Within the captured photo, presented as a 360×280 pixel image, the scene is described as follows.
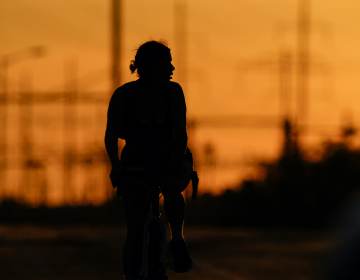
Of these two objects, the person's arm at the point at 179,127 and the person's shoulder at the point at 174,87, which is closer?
the person's arm at the point at 179,127

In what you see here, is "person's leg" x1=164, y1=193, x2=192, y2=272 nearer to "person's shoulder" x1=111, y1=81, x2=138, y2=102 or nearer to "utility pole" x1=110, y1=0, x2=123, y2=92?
"person's shoulder" x1=111, y1=81, x2=138, y2=102

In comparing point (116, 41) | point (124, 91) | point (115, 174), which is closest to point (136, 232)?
point (115, 174)

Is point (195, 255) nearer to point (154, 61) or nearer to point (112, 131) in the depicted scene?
point (112, 131)

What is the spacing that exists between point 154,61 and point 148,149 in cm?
49

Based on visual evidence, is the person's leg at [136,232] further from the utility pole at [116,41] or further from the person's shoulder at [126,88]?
the utility pole at [116,41]

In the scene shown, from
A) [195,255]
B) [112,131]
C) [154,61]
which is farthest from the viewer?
[195,255]

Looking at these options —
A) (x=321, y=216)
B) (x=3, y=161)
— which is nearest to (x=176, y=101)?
(x=321, y=216)

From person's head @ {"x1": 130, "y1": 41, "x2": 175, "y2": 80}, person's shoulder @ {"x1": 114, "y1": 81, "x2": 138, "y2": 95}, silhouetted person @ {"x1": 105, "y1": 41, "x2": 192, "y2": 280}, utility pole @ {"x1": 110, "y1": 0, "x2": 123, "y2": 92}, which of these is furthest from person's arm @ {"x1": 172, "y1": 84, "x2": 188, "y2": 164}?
utility pole @ {"x1": 110, "y1": 0, "x2": 123, "y2": 92}

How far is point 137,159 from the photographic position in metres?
7.22

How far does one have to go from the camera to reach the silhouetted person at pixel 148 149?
23.6 feet

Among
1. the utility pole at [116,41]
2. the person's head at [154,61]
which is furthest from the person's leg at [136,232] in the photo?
the utility pole at [116,41]

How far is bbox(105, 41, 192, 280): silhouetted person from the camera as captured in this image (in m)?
7.20

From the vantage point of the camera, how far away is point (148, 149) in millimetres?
7215

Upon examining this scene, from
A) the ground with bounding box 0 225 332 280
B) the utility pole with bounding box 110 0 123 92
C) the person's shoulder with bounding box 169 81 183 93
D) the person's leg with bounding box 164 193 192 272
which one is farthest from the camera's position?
the utility pole with bounding box 110 0 123 92
